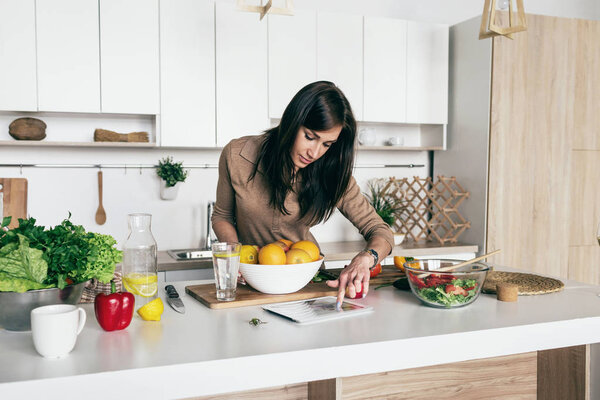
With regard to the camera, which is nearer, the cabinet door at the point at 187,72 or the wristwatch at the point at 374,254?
the wristwatch at the point at 374,254

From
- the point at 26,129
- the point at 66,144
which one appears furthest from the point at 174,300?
the point at 26,129

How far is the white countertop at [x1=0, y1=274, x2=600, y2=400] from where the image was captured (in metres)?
0.99

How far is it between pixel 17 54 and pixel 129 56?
54 centimetres

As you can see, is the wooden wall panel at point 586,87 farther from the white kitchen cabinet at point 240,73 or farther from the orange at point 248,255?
the orange at point 248,255

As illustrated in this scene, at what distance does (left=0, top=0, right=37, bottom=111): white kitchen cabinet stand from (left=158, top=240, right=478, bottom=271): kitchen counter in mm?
1071

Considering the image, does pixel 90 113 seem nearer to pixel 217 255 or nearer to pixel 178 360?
pixel 217 255

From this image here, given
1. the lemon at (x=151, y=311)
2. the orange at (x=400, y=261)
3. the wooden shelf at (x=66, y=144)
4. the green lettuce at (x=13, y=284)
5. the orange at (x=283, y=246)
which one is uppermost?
the wooden shelf at (x=66, y=144)

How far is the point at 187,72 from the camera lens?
3.03 metres

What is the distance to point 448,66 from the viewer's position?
3666 mm

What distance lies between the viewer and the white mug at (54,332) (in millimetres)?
1028

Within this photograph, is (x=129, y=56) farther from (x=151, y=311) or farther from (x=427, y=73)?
(x=151, y=311)

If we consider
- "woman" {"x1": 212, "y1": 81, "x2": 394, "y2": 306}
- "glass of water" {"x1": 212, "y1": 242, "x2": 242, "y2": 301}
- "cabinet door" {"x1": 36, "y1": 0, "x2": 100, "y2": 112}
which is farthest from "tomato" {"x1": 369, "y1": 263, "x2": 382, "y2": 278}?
"cabinet door" {"x1": 36, "y1": 0, "x2": 100, "y2": 112}

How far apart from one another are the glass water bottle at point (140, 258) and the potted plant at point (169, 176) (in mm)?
1851

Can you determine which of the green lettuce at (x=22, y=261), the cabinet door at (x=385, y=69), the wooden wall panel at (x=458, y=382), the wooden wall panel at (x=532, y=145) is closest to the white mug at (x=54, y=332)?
the green lettuce at (x=22, y=261)
